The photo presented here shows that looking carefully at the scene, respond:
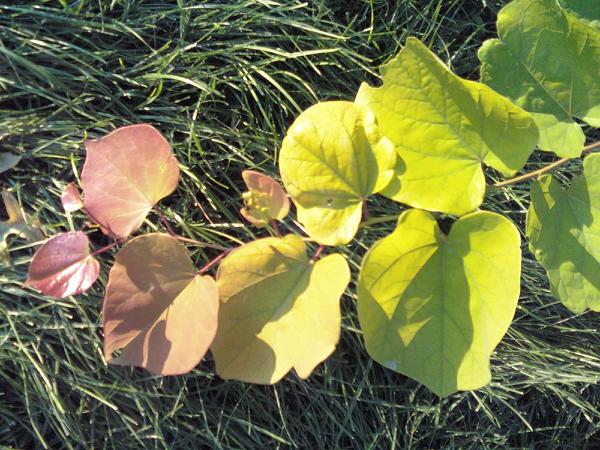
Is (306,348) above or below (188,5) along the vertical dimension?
below

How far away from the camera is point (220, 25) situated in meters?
1.25

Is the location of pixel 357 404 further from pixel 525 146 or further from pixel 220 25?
pixel 220 25

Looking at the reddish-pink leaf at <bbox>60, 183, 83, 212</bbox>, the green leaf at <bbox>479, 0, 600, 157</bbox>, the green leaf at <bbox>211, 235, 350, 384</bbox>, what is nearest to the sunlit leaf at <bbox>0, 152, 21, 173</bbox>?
the reddish-pink leaf at <bbox>60, 183, 83, 212</bbox>

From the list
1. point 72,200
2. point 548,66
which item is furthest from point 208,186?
point 548,66

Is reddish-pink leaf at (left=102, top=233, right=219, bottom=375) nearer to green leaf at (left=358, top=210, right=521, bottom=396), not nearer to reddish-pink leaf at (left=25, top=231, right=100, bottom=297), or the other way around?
reddish-pink leaf at (left=25, top=231, right=100, bottom=297)

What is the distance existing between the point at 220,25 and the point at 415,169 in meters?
0.53

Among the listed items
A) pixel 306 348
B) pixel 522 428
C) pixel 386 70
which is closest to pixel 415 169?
pixel 386 70

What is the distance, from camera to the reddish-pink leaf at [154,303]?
36.0 inches

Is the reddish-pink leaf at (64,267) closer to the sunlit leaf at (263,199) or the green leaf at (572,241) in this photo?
the sunlit leaf at (263,199)

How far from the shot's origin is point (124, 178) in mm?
957

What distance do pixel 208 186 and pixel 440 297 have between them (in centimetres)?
53

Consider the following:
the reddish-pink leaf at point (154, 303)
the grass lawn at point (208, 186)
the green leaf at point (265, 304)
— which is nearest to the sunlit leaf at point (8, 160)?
the grass lawn at point (208, 186)

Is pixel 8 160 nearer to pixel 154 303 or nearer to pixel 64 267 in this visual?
pixel 64 267

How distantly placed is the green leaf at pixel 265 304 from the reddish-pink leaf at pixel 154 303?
5cm
